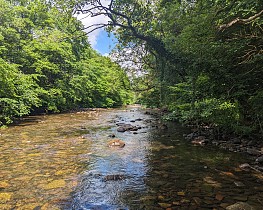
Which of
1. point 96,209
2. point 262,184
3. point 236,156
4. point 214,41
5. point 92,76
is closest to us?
point 96,209

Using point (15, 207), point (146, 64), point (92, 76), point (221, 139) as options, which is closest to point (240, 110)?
point (221, 139)

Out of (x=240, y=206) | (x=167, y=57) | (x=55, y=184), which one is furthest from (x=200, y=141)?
(x=167, y=57)

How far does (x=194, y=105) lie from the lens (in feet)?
29.7

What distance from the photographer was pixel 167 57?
14.9m

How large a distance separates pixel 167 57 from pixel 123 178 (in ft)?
36.6

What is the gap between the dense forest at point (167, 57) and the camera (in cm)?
667

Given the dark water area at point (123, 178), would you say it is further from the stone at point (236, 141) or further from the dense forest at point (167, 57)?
the dense forest at point (167, 57)

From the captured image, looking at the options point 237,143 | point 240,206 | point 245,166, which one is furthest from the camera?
point 237,143

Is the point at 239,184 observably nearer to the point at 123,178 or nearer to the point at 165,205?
the point at 165,205

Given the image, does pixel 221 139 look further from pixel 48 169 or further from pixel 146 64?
pixel 146 64

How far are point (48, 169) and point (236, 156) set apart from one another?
543 cm

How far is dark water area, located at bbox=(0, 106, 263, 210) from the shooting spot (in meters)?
3.96

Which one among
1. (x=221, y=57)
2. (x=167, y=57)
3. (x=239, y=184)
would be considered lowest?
(x=239, y=184)

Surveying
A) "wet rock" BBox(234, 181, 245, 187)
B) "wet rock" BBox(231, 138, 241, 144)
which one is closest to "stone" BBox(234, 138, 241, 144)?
"wet rock" BBox(231, 138, 241, 144)
